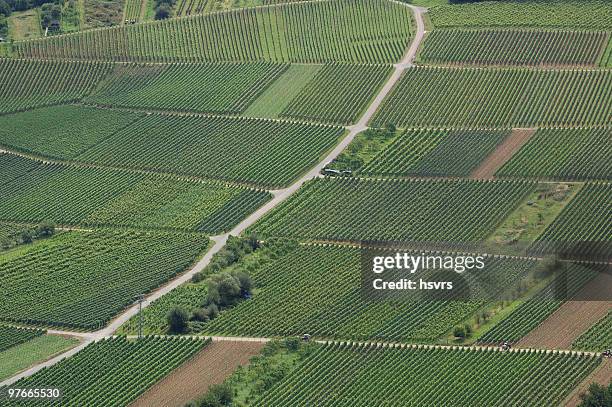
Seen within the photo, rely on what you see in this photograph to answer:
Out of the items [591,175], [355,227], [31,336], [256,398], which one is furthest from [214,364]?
[591,175]

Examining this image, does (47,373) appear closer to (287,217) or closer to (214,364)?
(214,364)

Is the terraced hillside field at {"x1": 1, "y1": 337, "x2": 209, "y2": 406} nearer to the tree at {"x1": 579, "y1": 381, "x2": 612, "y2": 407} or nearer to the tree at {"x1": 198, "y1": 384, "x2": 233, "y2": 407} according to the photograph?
the tree at {"x1": 198, "y1": 384, "x2": 233, "y2": 407}

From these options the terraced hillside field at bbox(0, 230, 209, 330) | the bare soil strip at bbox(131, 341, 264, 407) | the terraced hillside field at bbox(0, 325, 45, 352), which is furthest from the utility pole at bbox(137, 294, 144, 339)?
the terraced hillside field at bbox(0, 325, 45, 352)

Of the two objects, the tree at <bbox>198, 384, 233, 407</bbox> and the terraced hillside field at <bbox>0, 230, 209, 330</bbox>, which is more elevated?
the terraced hillside field at <bbox>0, 230, 209, 330</bbox>

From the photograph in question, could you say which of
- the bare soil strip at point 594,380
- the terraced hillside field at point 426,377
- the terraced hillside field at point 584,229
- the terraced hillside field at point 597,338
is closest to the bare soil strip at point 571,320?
the terraced hillside field at point 597,338

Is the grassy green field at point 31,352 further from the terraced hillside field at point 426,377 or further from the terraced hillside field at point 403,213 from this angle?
the terraced hillside field at point 403,213

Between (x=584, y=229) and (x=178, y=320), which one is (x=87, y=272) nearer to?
(x=178, y=320)
